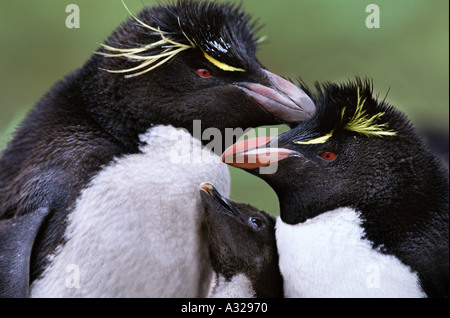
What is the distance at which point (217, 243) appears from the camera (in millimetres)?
1310

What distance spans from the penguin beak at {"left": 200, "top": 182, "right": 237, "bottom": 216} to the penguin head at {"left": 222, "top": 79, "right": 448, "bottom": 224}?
0.12m

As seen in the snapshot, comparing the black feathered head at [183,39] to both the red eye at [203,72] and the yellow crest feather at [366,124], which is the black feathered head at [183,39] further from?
the yellow crest feather at [366,124]

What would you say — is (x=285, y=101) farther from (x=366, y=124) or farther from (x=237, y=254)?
(x=237, y=254)

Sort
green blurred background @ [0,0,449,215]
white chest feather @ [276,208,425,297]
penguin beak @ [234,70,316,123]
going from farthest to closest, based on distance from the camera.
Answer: green blurred background @ [0,0,449,215] < penguin beak @ [234,70,316,123] < white chest feather @ [276,208,425,297]

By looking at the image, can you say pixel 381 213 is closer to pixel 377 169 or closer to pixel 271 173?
pixel 377 169

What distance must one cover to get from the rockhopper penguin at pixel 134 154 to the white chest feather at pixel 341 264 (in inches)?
8.7

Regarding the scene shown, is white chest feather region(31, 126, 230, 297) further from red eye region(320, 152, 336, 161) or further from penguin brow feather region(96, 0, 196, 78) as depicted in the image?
red eye region(320, 152, 336, 161)

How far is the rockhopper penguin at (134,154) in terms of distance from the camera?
1.26m

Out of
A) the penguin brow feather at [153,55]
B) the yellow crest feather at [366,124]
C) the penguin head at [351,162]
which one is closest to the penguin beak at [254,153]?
the penguin head at [351,162]

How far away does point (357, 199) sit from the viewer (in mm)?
1165

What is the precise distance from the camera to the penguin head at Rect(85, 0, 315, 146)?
1283 millimetres

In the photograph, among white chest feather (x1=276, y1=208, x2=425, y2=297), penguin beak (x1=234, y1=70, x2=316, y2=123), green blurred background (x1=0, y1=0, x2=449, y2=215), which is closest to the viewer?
white chest feather (x1=276, y1=208, x2=425, y2=297)

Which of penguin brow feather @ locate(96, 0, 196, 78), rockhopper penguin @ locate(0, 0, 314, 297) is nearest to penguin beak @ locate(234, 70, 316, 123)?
rockhopper penguin @ locate(0, 0, 314, 297)
